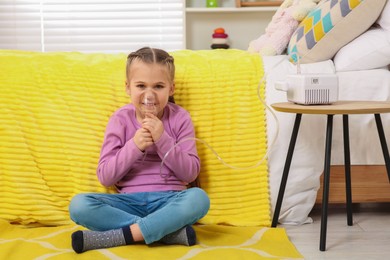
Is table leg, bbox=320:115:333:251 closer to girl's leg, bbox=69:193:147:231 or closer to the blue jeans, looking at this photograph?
the blue jeans

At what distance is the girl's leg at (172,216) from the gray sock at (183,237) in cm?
2

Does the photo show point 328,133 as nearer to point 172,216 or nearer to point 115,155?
point 172,216

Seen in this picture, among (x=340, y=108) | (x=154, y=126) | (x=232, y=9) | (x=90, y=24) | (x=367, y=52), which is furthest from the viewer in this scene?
Result: (x=90, y=24)

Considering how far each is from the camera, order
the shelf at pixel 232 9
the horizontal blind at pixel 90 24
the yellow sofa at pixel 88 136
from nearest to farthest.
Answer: the yellow sofa at pixel 88 136 → the shelf at pixel 232 9 → the horizontal blind at pixel 90 24

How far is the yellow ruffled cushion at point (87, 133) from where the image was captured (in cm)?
158

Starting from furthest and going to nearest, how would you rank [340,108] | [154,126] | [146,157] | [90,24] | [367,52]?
[90,24] → [367,52] → [146,157] → [154,126] → [340,108]

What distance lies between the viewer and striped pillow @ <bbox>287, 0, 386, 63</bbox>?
1616 millimetres

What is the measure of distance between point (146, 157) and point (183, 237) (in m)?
0.26

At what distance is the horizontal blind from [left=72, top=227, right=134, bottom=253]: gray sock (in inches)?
90.5

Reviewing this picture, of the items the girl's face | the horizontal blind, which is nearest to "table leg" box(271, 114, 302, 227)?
the girl's face

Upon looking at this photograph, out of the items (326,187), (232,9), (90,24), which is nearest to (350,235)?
(326,187)

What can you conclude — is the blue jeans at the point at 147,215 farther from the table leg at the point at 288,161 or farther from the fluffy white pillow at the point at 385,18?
the fluffy white pillow at the point at 385,18

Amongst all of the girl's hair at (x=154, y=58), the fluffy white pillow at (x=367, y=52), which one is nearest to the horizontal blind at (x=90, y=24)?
the fluffy white pillow at (x=367, y=52)

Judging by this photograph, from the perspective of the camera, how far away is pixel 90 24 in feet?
11.6
